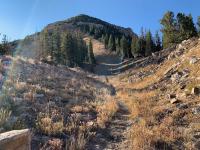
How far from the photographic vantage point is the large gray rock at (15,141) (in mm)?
5473

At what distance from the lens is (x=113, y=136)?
399 inches

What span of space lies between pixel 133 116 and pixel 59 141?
5261mm

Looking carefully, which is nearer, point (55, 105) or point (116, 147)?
point (116, 147)

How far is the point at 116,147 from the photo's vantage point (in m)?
9.01

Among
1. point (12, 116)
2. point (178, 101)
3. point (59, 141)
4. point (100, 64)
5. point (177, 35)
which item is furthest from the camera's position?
point (100, 64)

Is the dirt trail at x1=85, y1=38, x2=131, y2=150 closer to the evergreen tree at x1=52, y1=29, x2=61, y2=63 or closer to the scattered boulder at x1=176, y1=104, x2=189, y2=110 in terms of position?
the scattered boulder at x1=176, y1=104, x2=189, y2=110

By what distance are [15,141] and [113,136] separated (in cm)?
497

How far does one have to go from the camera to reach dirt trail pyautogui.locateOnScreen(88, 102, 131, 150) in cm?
905

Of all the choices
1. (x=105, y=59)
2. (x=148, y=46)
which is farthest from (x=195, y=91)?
(x=105, y=59)

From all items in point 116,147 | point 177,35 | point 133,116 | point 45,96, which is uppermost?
point 177,35

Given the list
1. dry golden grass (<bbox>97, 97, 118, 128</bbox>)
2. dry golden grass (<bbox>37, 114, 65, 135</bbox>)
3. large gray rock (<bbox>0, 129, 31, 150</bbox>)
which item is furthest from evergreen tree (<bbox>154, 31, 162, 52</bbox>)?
large gray rock (<bbox>0, 129, 31, 150</bbox>)

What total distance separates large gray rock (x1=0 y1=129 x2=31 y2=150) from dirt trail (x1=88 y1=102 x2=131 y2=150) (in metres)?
3.13

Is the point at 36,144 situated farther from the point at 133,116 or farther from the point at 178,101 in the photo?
the point at 178,101

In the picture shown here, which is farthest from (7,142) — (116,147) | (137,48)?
(137,48)
